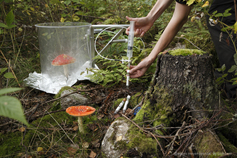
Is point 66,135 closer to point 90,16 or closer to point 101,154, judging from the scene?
point 101,154

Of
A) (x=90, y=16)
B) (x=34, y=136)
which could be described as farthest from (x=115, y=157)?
(x=90, y=16)

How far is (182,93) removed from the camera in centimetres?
156

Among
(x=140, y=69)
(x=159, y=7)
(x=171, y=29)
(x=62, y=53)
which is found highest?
(x=159, y=7)

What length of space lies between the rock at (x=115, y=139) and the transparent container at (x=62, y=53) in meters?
1.43

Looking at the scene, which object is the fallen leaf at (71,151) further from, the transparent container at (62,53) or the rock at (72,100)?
the transparent container at (62,53)

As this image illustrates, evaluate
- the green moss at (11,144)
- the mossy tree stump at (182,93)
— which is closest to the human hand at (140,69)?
the mossy tree stump at (182,93)

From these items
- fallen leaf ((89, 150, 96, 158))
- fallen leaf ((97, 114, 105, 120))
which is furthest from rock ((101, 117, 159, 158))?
fallen leaf ((97, 114, 105, 120))

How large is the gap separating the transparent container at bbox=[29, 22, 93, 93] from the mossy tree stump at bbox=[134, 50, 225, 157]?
58.8 inches

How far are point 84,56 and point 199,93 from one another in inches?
80.1

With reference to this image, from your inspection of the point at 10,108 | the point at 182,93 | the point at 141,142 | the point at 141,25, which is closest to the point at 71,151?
the point at 141,142

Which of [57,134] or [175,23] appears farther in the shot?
[175,23]

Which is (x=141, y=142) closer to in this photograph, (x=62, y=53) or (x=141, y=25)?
(x=141, y=25)

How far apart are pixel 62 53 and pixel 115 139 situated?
1828mm

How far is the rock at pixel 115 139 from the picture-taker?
4.39 ft
